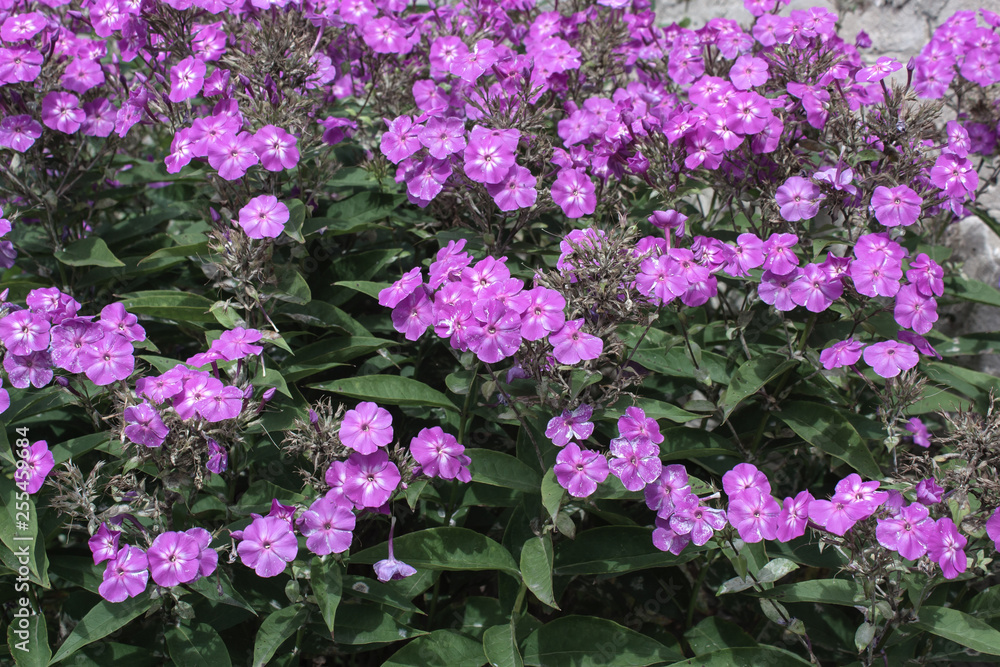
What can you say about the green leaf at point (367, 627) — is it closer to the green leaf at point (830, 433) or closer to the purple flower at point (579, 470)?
the purple flower at point (579, 470)

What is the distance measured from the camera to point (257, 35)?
2.99 m

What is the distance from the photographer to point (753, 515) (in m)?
2.37

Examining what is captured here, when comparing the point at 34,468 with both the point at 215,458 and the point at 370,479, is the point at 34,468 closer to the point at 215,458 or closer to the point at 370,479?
the point at 215,458

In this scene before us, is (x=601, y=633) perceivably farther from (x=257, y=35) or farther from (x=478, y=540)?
(x=257, y=35)

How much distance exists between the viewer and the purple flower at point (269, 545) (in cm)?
227

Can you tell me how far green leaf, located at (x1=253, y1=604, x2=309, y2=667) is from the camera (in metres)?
2.42

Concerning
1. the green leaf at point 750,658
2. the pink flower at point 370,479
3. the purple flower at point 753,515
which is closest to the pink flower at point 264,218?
the pink flower at point 370,479

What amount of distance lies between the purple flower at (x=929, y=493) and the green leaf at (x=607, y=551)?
777 millimetres

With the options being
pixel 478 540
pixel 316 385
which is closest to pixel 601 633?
pixel 478 540

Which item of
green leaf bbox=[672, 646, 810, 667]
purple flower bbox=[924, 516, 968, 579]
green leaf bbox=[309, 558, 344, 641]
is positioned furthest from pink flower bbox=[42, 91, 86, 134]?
purple flower bbox=[924, 516, 968, 579]

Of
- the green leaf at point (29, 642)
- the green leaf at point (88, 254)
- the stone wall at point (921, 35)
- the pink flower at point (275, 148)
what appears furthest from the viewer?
the stone wall at point (921, 35)

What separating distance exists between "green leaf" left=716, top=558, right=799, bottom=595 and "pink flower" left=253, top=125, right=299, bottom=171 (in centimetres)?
207

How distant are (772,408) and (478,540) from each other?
118cm

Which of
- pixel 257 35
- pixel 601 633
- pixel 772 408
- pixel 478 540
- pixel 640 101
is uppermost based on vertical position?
pixel 257 35
